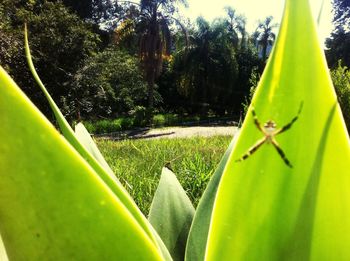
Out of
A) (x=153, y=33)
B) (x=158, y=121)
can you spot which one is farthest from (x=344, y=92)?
(x=158, y=121)

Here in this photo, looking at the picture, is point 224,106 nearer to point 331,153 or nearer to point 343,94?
point 343,94

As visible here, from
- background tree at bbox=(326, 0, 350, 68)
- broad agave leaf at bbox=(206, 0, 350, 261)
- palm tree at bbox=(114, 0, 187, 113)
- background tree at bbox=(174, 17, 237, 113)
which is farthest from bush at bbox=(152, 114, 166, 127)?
broad agave leaf at bbox=(206, 0, 350, 261)

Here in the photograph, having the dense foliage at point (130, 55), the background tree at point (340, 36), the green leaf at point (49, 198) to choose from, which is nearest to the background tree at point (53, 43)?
the dense foliage at point (130, 55)

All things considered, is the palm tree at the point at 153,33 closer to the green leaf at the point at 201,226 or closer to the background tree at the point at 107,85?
the background tree at the point at 107,85

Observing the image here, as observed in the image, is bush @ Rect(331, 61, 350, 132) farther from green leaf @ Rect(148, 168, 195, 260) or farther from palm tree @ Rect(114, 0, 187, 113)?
palm tree @ Rect(114, 0, 187, 113)

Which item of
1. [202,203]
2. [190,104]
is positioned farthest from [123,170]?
[190,104]

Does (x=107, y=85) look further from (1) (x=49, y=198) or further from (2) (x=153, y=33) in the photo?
(1) (x=49, y=198)

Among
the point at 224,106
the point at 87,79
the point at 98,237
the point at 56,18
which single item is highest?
the point at 56,18
